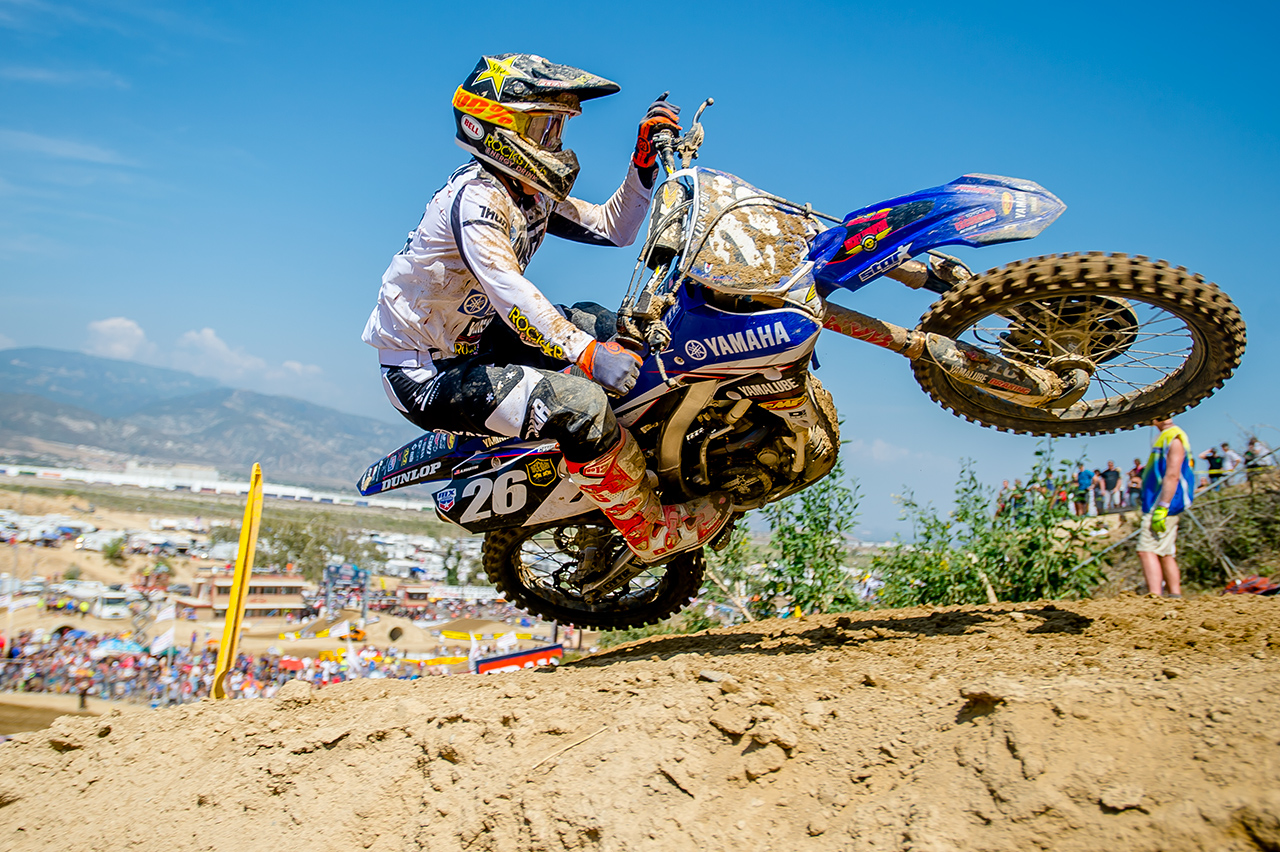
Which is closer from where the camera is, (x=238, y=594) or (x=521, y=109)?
(x=521, y=109)

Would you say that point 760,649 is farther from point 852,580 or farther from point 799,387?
point 852,580

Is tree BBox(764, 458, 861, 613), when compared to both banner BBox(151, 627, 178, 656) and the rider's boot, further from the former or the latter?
banner BBox(151, 627, 178, 656)

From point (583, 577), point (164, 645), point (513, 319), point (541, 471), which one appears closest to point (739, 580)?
point (583, 577)

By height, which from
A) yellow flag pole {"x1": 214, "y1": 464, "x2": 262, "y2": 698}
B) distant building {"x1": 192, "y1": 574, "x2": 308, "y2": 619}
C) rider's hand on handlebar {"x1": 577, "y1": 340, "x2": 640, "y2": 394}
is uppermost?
rider's hand on handlebar {"x1": 577, "y1": 340, "x2": 640, "y2": 394}

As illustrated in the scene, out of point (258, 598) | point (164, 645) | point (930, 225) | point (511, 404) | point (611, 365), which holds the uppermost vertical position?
point (930, 225)

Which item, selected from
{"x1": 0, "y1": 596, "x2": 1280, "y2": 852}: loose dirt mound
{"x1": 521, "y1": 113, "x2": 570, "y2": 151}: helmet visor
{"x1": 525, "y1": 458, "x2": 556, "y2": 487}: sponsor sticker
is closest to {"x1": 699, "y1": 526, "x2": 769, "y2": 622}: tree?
{"x1": 0, "y1": 596, "x2": 1280, "y2": 852}: loose dirt mound

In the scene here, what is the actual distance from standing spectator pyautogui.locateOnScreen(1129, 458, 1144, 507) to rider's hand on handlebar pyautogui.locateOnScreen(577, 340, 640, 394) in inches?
539

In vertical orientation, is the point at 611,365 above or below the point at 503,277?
below

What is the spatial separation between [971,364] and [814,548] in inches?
134

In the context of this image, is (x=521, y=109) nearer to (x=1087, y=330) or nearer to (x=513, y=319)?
(x=513, y=319)

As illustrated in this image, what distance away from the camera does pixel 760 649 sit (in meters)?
3.87

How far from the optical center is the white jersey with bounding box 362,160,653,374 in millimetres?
3479

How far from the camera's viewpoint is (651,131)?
4168 mm

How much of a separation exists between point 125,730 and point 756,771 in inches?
116
